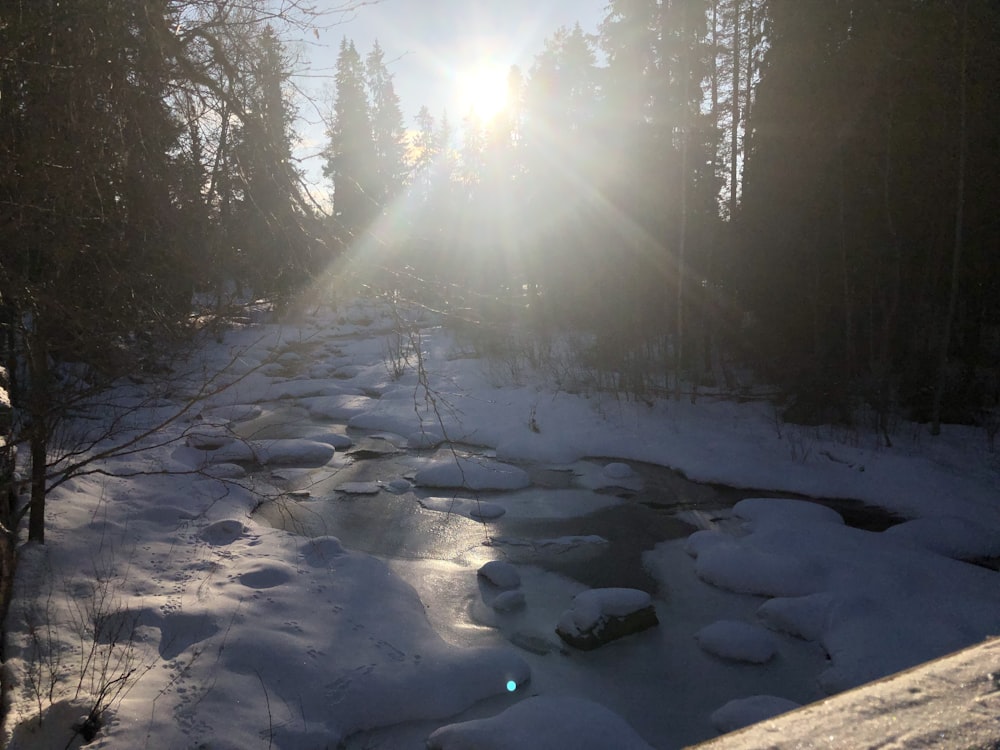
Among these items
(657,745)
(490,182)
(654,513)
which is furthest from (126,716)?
(490,182)

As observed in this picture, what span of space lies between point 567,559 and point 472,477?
3.39 m

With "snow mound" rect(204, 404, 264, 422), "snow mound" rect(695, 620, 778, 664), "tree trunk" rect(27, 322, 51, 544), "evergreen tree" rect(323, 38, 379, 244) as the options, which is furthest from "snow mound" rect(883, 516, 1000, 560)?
"snow mound" rect(204, 404, 264, 422)

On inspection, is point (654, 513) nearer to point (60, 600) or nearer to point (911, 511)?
point (911, 511)

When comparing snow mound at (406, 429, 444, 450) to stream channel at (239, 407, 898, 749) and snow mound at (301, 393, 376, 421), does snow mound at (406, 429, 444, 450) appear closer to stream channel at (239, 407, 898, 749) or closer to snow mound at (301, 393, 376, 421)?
stream channel at (239, 407, 898, 749)

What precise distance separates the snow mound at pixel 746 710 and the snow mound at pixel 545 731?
69cm

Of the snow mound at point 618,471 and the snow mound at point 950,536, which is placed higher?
the snow mound at point 950,536

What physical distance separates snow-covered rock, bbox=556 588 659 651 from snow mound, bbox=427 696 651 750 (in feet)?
3.85

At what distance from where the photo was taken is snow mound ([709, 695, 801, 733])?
460cm

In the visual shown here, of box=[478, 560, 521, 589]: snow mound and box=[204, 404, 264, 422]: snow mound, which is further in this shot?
box=[204, 404, 264, 422]: snow mound

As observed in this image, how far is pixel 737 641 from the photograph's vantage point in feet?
18.6

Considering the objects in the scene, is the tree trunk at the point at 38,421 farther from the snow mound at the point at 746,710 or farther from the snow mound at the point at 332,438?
the snow mound at the point at 332,438

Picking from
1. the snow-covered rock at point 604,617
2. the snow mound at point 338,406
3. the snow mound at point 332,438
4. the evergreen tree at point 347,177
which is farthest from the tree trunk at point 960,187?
the snow mound at point 338,406

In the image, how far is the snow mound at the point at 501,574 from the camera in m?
6.92

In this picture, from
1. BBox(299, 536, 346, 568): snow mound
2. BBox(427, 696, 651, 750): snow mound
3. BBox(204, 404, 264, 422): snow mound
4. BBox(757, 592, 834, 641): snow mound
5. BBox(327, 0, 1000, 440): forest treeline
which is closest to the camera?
BBox(427, 696, 651, 750): snow mound
